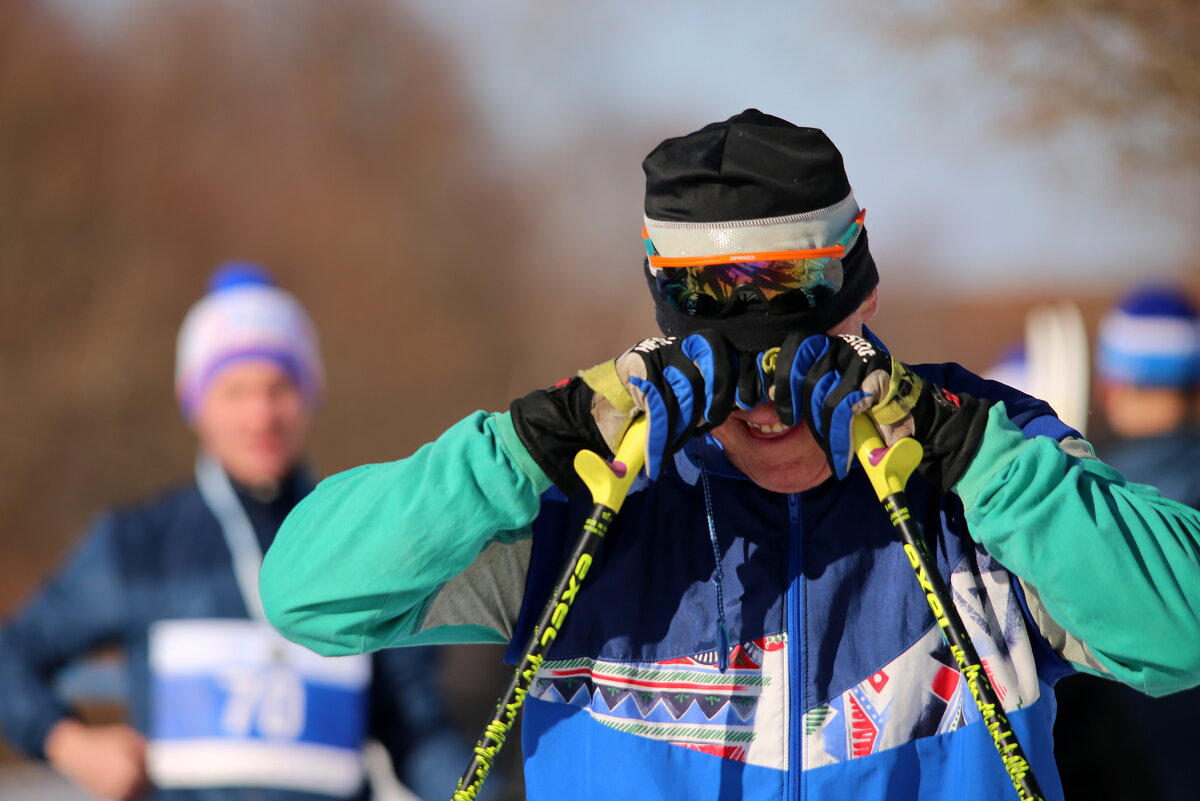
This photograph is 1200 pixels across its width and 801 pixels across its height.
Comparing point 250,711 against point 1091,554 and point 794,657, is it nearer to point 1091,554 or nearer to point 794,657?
point 794,657

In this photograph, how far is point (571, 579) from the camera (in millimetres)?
1942

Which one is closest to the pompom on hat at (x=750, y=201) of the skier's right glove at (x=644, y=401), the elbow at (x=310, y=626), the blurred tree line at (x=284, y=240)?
the skier's right glove at (x=644, y=401)

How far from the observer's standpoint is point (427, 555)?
197 centimetres

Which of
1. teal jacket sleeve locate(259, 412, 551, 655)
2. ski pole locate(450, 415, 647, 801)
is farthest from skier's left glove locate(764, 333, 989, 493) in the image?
teal jacket sleeve locate(259, 412, 551, 655)

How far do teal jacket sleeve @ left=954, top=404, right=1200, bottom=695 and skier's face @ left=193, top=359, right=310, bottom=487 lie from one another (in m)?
2.60

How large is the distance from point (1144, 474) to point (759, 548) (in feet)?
10.7

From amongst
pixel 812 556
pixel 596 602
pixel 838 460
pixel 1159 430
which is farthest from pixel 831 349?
pixel 1159 430

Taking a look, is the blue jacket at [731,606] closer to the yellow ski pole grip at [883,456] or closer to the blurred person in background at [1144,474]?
the yellow ski pole grip at [883,456]

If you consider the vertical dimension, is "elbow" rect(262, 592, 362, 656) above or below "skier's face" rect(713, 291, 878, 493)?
below

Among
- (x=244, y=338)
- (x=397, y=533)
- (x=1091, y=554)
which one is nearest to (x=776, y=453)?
(x=1091, y=554)

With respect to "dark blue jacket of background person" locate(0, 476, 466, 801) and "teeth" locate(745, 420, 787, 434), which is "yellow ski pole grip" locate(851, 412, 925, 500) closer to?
"teeth" locate(745, 420, 787, 434)

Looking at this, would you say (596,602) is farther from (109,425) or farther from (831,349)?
(109,425)

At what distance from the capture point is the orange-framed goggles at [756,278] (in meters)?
2.05

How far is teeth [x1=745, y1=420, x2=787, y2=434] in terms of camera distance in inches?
80.6
